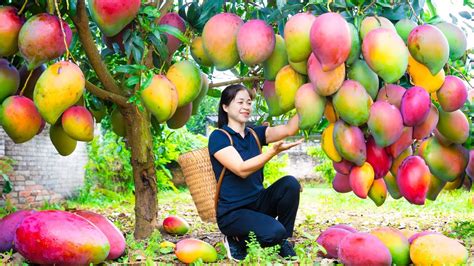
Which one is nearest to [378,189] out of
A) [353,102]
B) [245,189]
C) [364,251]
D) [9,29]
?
[364,251]

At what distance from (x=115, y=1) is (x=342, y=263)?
1.02 meters

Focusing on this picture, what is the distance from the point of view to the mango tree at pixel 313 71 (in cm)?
147

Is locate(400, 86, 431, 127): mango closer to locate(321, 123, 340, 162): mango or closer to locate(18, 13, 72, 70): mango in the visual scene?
locate(321, 123, 340, 162): mango

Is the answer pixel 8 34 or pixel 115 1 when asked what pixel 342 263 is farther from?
pixel 8 34

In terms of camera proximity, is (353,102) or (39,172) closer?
(353,102)

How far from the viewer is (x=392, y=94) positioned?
60.4 inches

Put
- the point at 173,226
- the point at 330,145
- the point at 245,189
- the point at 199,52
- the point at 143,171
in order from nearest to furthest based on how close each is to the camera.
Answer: the point at 330,145
the point at 199,52
the point at 245,189
the point at 143,171
the point at 173,226

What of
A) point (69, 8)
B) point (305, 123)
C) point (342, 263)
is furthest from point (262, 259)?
point (69, 8)

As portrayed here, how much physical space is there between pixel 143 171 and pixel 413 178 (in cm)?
129

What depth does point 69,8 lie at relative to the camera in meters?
1.87

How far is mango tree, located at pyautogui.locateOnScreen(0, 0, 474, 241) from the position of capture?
4.82 feet

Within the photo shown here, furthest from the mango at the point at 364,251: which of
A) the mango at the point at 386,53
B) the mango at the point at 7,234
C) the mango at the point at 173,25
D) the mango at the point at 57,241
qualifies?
the mango at the point at 7,234

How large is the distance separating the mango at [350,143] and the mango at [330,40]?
177mm

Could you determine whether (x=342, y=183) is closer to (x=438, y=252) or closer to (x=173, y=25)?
(x=438, y=252)
